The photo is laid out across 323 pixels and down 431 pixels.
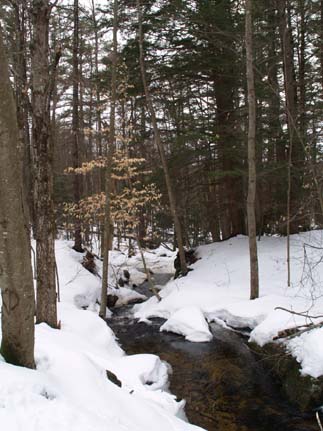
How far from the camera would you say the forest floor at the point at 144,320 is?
10.1 feet

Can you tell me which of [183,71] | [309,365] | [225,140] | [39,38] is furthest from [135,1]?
[309,365]

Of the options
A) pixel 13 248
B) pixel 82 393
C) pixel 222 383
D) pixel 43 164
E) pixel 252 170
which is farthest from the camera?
pixel 252 170

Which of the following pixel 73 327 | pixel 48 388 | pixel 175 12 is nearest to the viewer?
pixel 48 388

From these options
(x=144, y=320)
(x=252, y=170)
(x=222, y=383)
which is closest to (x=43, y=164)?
(x=222, y=383)

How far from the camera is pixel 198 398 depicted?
6266 millimetres

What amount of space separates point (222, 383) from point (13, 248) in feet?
16.2

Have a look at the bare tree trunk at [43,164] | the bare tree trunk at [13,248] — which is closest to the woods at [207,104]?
the bare tree trunk at [43,164]

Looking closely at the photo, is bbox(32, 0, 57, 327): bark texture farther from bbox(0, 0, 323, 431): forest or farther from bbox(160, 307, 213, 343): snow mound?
bbox(160, 307, 213, 343): snow mound

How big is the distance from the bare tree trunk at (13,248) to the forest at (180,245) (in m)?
0.01

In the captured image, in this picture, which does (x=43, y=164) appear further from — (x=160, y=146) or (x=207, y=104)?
(x=207, y=104)

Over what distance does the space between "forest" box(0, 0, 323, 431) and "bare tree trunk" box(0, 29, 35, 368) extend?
0.01 meters

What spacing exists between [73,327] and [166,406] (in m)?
3.04

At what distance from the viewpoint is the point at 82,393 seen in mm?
3678

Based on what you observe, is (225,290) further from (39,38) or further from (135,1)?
(135,1)
